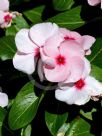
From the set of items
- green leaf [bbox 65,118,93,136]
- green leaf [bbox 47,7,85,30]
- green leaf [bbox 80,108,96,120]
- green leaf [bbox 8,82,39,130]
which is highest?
green leaf [bbox 47,7,85,30]

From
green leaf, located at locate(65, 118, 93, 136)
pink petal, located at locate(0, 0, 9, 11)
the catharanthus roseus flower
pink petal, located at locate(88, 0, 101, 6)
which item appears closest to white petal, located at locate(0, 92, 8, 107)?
the catharanthus roseus flower

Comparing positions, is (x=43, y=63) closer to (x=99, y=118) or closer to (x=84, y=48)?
(x=84, y=48)

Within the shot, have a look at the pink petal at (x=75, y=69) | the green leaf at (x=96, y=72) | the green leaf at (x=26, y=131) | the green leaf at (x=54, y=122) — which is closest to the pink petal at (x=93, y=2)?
the green leaf at (x=96, y=72)

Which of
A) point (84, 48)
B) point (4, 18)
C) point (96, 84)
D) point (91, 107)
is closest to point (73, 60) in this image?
point (84, 48)

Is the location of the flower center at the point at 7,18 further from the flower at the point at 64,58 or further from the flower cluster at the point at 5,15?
the flower at the point at 64,58

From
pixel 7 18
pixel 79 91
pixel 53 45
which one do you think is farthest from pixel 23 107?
pixel 7 18

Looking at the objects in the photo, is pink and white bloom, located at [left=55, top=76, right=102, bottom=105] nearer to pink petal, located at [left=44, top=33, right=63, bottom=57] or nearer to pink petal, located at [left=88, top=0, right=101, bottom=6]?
pink petal, located at [left=44, top=33, right=63, bottom=57]
